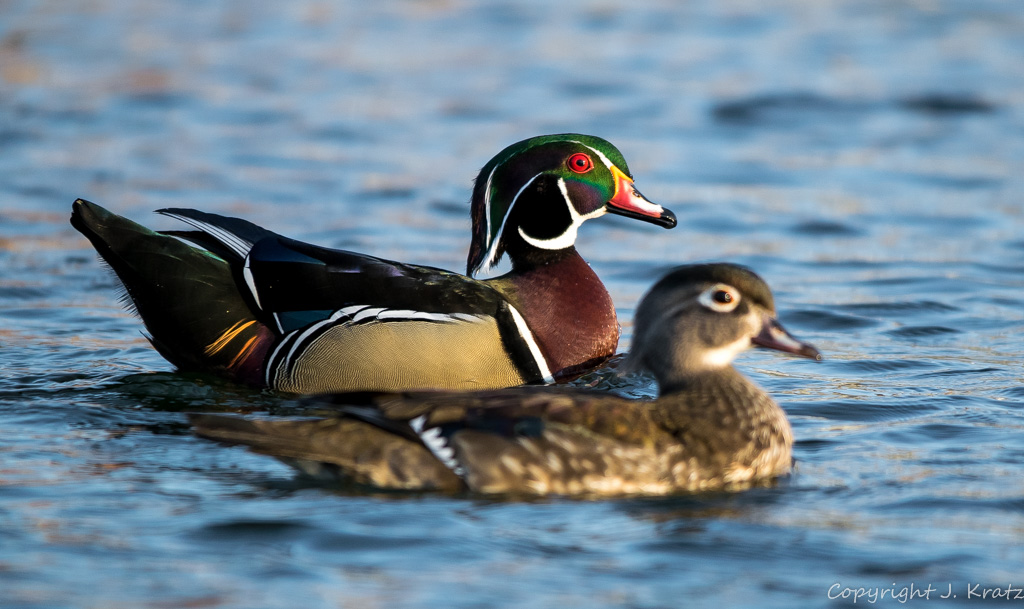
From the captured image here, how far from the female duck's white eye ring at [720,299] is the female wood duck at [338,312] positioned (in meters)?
1.36

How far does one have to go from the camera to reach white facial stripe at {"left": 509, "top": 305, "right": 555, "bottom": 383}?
7.55 m

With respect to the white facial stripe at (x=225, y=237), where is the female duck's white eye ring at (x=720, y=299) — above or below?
below

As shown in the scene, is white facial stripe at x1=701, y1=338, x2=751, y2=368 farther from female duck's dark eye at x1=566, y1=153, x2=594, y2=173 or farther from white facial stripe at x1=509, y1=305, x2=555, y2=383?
female duck's dark eye at x1=566, y1=153, x2=594, y2=173

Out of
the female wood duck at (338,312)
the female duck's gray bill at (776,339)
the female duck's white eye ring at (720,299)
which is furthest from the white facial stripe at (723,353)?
the female wood duck at (338,312)

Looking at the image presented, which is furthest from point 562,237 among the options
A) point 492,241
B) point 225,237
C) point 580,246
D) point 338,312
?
point 580,246

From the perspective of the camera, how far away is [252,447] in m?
5.77

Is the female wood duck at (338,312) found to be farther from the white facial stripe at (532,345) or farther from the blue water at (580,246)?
the blue water at (580,246)

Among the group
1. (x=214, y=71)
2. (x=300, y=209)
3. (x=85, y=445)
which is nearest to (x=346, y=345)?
(x=85, y=445)

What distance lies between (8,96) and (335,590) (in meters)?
12.4

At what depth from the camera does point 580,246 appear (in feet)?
39.2

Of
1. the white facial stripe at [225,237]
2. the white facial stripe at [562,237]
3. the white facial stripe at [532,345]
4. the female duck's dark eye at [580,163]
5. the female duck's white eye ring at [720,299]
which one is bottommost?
the white facial stripe at [532,345]

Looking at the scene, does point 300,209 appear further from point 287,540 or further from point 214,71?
point 287,540

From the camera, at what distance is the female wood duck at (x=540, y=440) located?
5.82 metres

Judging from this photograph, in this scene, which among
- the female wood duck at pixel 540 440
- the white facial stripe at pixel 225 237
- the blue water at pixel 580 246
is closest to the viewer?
the blue water at pixel 580 246
